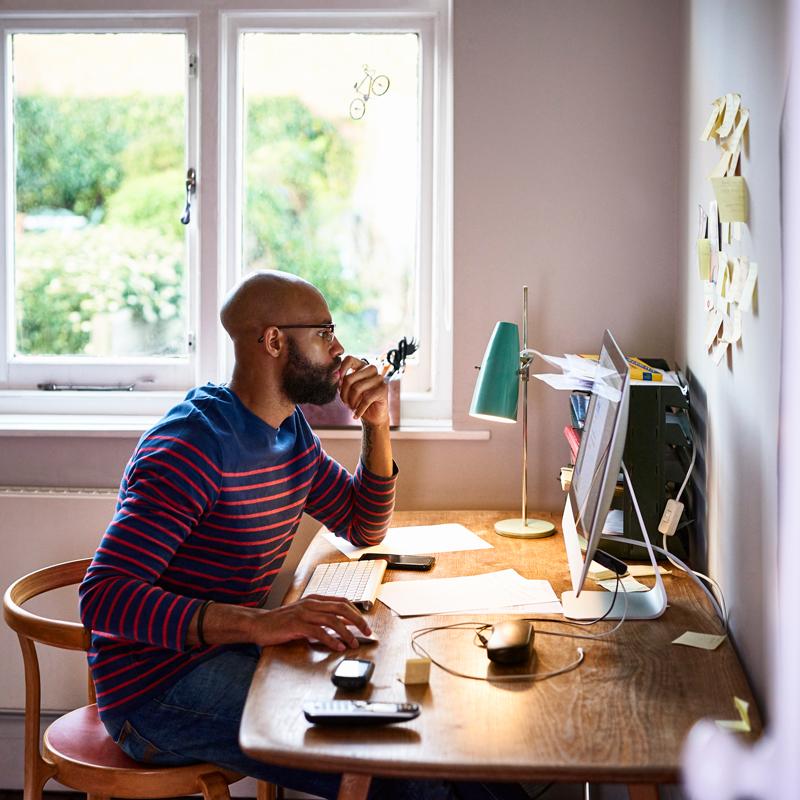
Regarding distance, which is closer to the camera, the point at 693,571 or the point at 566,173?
the point at 693,571

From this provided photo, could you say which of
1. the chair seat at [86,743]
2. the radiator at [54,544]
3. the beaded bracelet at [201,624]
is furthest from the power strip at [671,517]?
the radiator at [54,544]

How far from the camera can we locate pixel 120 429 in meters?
2.54

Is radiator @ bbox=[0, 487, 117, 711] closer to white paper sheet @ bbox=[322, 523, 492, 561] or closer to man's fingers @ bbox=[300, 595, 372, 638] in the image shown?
white paper sheet @ bbox=[322, 523, 492, 561]

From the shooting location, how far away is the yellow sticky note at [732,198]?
4.88ft

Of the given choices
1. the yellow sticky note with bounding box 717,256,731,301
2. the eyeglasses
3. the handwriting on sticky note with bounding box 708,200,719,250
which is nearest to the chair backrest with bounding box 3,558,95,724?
the eyeglasses

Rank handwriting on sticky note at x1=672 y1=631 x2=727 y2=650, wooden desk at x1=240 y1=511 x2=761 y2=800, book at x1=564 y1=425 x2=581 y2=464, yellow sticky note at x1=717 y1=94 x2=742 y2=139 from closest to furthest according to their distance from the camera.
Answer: wooden desk at x1=240 y1=511 x2=761 y2=800 → handwriting on sticky note at x1=672 y1=631 x2=727 y2=650 → yellow sticky note at x1=717 y1=94 x2=742 y2=139 → book at x1=564 y1=425 x2=581 y2=464

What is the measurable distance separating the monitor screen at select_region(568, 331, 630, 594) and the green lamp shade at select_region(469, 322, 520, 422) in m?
0.33

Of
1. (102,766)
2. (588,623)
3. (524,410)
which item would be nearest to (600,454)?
(588,623)

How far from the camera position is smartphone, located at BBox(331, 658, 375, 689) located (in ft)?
4.19

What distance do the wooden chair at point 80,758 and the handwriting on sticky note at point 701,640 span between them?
80 centimetres

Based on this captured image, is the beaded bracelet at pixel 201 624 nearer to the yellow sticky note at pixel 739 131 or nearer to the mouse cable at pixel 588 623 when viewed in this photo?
the mouse cable at pixel 588 623

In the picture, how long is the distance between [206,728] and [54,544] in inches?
44.4

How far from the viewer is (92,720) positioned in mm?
1835

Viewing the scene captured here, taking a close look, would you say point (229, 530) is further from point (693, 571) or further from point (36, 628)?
point (693, 571)
